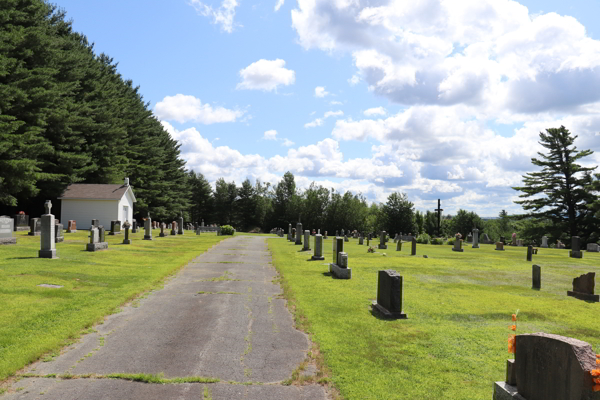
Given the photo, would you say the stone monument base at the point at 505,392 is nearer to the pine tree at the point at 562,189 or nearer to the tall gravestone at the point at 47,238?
the tall gravestone at the point at 47,238

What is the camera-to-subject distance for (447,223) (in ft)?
376

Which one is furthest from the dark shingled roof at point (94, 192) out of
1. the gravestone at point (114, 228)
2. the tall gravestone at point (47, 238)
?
the tall gravestone at point (47, 238)

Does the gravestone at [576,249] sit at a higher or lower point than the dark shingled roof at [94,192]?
lower

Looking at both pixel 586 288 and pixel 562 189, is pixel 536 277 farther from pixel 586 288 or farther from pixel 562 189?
pixel 562 189

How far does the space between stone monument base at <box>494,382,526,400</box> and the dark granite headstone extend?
0.21ft

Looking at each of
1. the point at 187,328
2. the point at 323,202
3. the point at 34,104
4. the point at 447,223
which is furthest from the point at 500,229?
the point at 187,328

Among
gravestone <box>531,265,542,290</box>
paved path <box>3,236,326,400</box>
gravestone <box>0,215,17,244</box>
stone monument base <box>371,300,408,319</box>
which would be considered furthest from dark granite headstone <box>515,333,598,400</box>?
gravestone <box>0,215,17,244</box>

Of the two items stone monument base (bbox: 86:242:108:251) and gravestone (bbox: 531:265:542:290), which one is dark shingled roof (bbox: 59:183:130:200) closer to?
stone monument base (bbox: 86:242:108:251)

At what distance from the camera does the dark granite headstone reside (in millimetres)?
3533

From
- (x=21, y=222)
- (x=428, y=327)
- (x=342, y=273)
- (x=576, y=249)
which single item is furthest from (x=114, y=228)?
(x=576, y=249)

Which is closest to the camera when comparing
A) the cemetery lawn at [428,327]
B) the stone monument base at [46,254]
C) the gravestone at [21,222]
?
the cemetery lawn at [428,327]

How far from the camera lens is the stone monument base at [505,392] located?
434 cm

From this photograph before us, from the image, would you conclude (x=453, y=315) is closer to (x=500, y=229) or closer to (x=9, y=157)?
(x=9, y=157)

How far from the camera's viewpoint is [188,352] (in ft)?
21.4
